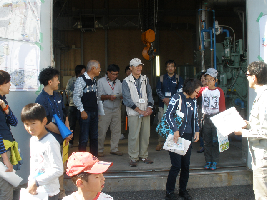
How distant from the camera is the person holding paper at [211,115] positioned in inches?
174

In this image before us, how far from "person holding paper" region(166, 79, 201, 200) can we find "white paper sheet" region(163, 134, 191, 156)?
58 millimetres

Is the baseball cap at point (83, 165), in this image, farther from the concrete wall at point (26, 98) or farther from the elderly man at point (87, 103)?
the elderly man at point (87, 103)

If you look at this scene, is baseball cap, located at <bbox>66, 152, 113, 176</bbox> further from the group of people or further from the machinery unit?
the machinery unit

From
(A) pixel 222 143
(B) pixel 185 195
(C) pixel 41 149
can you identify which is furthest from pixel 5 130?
(A) pixel 222 143

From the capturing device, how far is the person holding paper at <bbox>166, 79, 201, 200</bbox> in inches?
141

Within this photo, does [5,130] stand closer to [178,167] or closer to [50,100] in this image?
[50,100]

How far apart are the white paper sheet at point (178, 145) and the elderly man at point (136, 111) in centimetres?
115

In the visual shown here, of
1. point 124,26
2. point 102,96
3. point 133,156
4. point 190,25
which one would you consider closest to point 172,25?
point 190,25

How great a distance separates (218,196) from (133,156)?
1.48 meters

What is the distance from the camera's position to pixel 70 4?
1289 centimetres

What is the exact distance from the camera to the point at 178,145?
11.4 feet

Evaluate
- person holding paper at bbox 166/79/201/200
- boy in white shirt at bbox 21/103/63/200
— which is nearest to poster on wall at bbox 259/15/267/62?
person holding paper at bbox 166/79/201/200

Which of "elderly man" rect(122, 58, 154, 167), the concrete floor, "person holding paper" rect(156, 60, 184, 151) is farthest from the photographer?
"person holding paper" rect(156, 60, 184, 151)

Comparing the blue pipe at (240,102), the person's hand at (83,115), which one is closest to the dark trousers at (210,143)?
the person's hand at (83,115)
